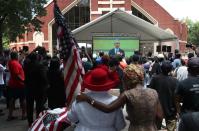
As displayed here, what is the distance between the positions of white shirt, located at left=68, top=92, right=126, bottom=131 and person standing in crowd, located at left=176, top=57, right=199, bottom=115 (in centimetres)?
186

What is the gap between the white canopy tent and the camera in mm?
31516

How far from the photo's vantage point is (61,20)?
7.55 m

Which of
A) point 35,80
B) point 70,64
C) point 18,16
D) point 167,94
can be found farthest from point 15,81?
point 18,16

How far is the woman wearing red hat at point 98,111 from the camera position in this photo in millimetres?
4777

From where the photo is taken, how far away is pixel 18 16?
86.2 ft

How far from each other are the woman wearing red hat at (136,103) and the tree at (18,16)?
1975cm

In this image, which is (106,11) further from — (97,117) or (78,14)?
(97,117)

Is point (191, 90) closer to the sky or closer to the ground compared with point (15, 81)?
closer to the sky

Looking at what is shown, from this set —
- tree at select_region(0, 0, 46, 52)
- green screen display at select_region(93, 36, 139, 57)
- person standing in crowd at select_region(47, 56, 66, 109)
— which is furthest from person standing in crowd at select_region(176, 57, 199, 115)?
green screen display at select_region(93, 36, 139, 57)

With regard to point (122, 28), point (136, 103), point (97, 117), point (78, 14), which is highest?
point (78, 14)

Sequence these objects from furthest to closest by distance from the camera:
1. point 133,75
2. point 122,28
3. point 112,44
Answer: point 122,28
point 112,44
point 133,75

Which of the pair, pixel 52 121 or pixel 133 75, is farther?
pixel 52 121

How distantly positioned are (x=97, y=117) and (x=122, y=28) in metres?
28.9

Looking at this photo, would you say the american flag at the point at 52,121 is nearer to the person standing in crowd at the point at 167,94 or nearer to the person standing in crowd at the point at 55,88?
the person standing in crowd at the point at 167,94
